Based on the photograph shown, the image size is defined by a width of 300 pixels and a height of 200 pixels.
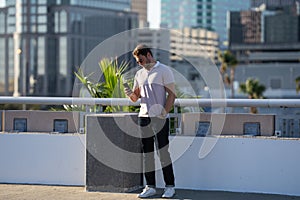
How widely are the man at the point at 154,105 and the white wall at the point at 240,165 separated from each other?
671 millimetres

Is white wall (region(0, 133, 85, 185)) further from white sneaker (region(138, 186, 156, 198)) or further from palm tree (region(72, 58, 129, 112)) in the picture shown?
white sneaker (region(138, 186, 156, 198))

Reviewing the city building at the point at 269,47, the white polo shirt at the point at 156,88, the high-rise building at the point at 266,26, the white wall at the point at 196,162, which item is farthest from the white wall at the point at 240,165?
the high-rise building at the point at 266,26

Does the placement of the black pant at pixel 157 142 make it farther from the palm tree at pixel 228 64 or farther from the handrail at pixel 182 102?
the palm tree at pixel 228 64

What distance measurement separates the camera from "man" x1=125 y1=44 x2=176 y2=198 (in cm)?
800

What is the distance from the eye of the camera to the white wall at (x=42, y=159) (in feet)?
30.1

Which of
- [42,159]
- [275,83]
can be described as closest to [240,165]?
[42,159]

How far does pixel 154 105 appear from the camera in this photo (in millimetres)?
8023

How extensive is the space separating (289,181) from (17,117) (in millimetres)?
3864

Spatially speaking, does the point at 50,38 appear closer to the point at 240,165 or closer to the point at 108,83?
the point at 108,83

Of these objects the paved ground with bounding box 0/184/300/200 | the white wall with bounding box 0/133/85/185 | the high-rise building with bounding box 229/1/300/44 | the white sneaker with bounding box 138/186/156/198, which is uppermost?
the high-rise building with bounding box 229/1/300/44

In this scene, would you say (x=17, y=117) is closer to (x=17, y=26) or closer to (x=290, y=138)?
(x=290, y=138)

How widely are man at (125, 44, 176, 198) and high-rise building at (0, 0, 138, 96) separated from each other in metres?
136

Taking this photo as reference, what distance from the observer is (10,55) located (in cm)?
15638

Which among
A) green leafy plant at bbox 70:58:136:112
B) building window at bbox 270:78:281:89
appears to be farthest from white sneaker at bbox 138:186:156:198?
building window at bbox 270:78:281:89
